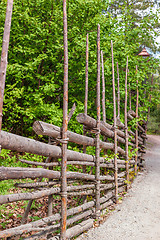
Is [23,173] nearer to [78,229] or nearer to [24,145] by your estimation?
[24,145]

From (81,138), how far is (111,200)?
2217 millimetres

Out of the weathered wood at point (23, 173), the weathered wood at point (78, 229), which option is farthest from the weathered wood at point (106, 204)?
the weathered wood at point (23, 173)

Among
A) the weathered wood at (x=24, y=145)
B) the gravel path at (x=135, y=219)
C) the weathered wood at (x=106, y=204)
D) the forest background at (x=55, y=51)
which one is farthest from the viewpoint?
the forest background at (x=55, y=51)

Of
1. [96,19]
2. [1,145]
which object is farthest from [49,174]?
[96,19]

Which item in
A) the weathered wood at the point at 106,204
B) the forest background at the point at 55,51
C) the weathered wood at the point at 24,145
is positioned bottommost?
the weathered wood at the point at 106,204

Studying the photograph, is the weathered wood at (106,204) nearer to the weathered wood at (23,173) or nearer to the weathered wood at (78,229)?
the weathered wood at (78,229)

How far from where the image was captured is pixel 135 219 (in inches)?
176

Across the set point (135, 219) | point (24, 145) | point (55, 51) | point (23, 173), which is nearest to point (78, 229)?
point (135, 219)

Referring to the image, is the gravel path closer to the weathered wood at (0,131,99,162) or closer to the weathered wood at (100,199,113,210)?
the weathered wood at (100,199,113,210)

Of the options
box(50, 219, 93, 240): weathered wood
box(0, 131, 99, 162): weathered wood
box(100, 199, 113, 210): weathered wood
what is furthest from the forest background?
box(0, 131, 99, 162): weathered wood

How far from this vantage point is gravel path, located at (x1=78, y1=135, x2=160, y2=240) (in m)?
3.75

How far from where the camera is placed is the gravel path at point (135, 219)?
375 cm

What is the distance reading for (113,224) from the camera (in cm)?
415

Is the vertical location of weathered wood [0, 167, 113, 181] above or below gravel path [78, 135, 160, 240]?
above
